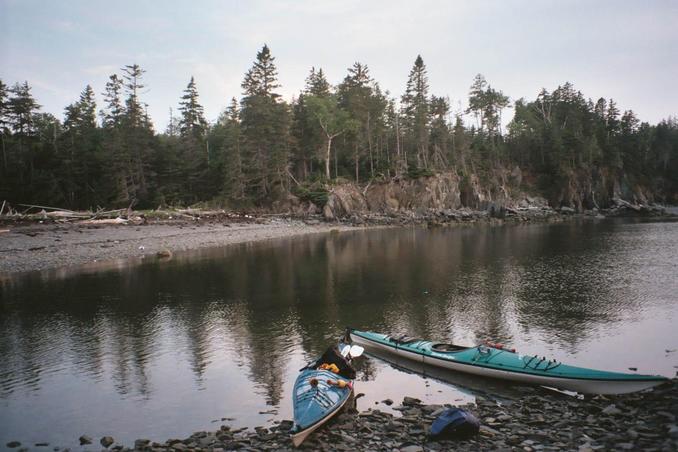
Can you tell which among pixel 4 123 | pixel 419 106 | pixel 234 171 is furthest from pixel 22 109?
pixel 419 106

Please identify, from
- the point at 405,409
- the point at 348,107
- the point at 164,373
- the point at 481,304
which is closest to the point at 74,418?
the point at 164,373

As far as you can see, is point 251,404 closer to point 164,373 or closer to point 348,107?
point 164,373

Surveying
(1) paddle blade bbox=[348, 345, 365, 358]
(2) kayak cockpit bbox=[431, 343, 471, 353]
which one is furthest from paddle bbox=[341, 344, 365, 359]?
(2) kayak cockpit bbox=[431, 343, 471, 353]

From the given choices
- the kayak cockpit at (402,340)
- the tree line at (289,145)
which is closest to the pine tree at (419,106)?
the tree line at (289,145)

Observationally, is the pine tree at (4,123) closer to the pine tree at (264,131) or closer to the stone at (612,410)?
the pine tree at (264,131)

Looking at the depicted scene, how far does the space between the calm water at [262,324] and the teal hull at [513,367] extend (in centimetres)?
65

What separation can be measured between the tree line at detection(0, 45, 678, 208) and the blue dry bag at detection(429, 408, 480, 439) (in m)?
64.8

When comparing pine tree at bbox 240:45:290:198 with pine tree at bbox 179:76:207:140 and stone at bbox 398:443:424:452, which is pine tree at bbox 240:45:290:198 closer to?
pine tree at bbox 179:76:207:140

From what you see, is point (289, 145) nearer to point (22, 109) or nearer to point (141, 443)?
point (22, 109)

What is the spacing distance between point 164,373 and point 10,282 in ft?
68.5

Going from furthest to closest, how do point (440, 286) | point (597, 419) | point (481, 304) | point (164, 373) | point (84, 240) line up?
point (84, 240), point (440, 286), point (481, 304), point (164, 373), point (597, 419)

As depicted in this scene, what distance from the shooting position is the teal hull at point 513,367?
462 inches

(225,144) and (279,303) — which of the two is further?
(225,144)

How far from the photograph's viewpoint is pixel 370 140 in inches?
3216
